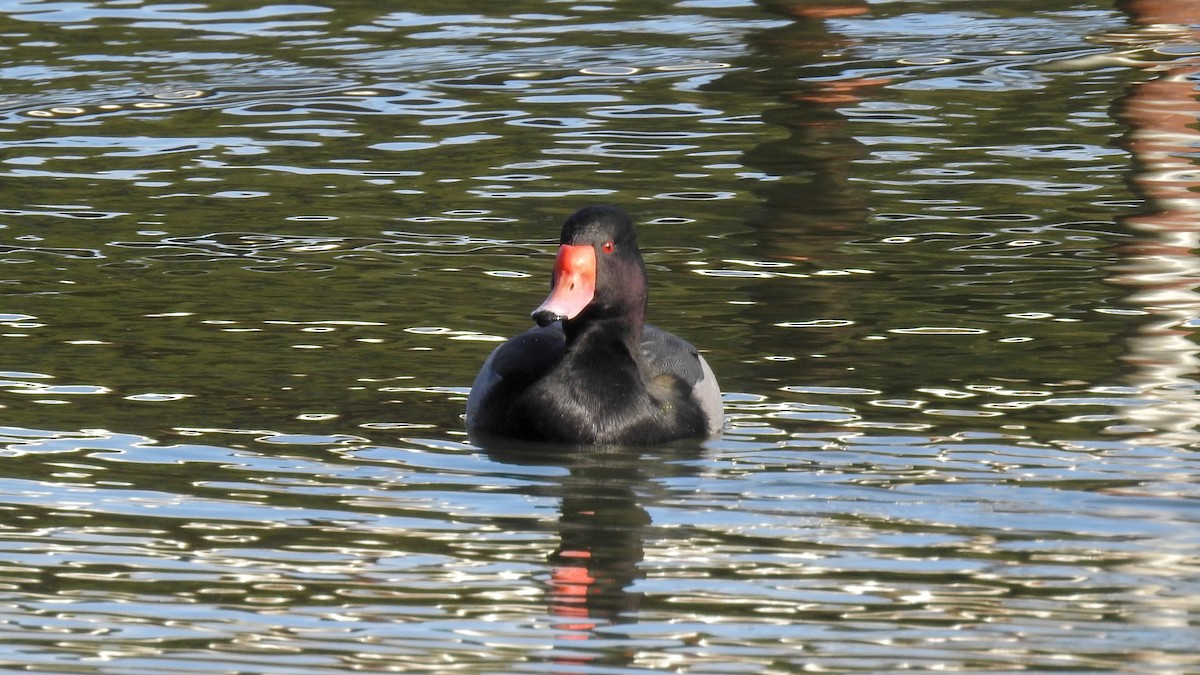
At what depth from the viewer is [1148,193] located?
44.9 ft

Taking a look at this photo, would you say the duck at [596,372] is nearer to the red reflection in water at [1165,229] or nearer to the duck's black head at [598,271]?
the duck's black head at [598,271]

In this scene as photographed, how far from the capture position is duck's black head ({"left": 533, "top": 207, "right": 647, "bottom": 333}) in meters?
9.05

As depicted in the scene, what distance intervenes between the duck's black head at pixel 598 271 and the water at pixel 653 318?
633 mm

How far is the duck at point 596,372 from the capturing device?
351 inches

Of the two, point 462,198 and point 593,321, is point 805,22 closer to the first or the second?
point 462,198

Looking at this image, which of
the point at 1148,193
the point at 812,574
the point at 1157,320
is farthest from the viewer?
the point at 1148,193

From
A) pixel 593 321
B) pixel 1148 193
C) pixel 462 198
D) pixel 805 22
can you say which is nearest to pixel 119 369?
pixel 593 321

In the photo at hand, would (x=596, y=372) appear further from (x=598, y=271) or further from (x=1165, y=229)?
(x=1165, y=229)

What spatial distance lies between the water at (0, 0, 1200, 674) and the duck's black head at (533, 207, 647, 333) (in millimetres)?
633

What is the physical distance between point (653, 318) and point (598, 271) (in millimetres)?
2010

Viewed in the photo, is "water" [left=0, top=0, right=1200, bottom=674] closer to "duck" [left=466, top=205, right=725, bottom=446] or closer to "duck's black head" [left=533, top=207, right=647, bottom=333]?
"duck" [left=466, top=205, right=725, bottom=446]

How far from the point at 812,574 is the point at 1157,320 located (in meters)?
4.19

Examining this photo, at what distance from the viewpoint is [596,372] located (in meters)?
9.05

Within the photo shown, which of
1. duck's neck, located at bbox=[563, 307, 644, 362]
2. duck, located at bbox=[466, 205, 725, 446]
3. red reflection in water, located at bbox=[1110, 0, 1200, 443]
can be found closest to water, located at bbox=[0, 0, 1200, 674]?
red reflection in water, located at bbox=[1110, 0, 1200, 443]
